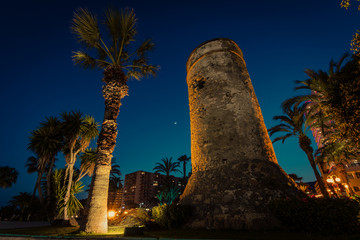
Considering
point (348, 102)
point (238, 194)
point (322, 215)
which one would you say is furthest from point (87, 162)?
point (348, 102)

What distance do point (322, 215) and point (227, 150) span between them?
3.50 metres

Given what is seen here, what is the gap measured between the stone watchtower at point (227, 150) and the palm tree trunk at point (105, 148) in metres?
3.17

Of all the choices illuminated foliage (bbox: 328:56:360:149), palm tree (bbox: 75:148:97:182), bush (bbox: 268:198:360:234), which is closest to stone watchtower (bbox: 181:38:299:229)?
bush (bbox: 268:198:360:234)

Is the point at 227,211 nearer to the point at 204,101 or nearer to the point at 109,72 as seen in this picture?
the point at 204,101

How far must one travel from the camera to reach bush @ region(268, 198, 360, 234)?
165 inches

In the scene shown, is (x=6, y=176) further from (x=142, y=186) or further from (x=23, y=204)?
(x=142, y=186)

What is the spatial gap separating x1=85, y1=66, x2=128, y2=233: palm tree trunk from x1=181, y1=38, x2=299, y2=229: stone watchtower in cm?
317

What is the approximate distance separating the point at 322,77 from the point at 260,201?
9.61 metres

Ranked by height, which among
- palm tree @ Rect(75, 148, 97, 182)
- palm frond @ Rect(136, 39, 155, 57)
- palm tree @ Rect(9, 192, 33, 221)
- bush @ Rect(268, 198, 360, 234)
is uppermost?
palm frond @ Rect(136, 39, 155, 57)

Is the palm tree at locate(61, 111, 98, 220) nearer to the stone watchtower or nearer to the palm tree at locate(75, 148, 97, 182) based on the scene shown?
the palm tree at locate(75, 148, 97, 182)

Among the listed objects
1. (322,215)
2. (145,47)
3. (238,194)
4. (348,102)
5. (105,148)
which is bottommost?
(322,215)

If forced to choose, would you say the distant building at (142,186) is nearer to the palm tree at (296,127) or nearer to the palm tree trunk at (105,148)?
the palm tree at (296,127)

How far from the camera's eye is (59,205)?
11.1 metres

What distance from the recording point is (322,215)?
171 inches
